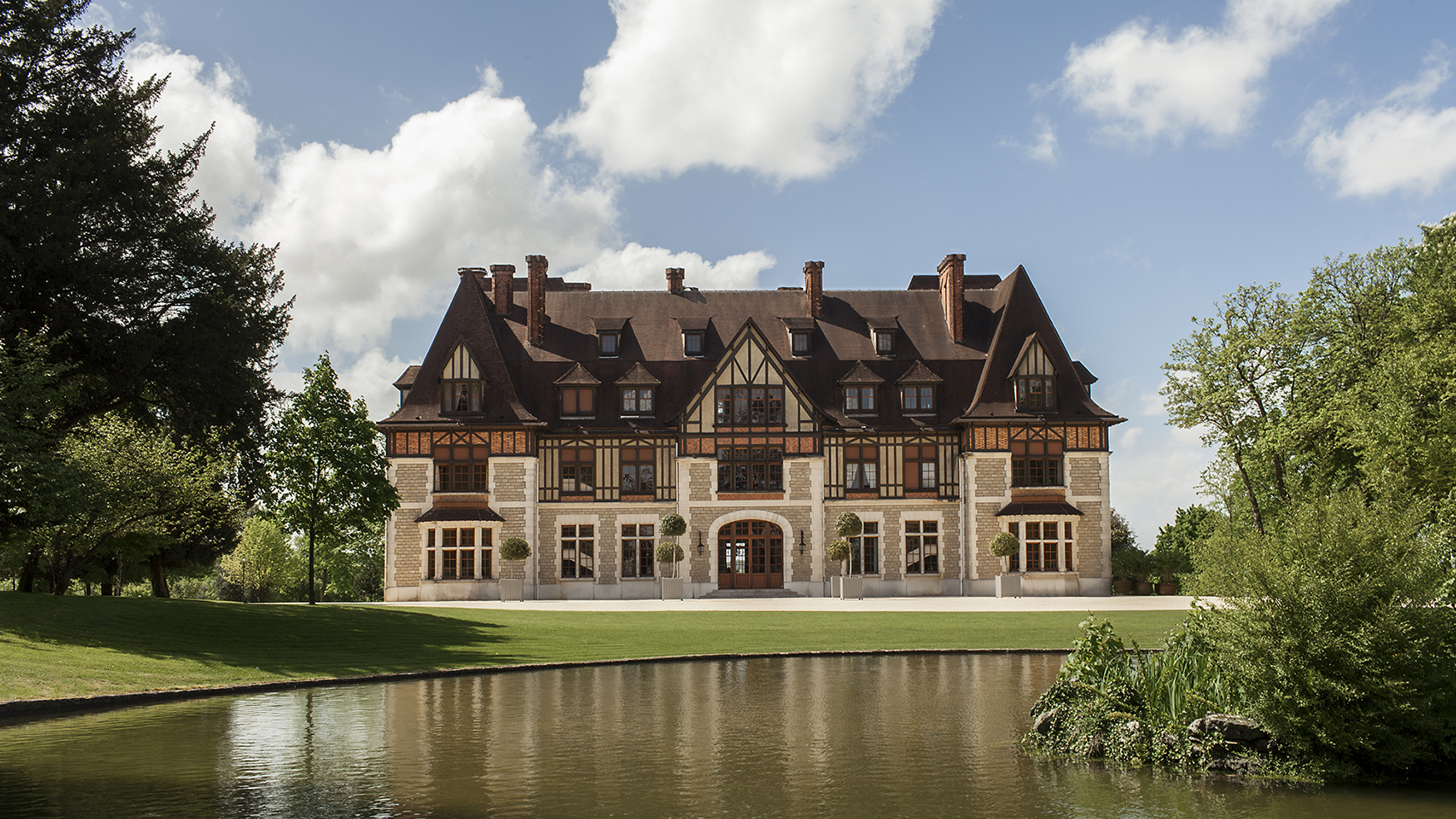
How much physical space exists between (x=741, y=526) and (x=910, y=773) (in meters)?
30.8

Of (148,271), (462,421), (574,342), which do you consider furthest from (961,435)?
(148,271)

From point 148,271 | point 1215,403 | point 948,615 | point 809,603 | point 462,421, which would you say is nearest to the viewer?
point 148,271

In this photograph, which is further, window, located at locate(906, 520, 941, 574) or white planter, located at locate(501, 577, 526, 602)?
window, located at locate(906, 520, 941, 574)

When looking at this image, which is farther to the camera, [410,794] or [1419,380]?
[1419,380]

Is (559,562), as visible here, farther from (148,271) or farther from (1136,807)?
(1136,807)

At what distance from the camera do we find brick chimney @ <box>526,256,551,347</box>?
1732 inches

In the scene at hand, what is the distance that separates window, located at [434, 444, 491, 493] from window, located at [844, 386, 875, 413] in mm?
14700

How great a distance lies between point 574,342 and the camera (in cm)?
4409

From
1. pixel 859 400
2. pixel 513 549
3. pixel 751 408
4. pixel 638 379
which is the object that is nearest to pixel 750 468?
pixel 751 408

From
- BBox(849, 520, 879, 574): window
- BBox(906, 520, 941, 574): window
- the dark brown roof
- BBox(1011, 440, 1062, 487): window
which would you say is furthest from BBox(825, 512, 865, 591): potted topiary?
BBox(1011, 440, 1062, 487): window

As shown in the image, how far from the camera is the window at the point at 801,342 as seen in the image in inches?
1740

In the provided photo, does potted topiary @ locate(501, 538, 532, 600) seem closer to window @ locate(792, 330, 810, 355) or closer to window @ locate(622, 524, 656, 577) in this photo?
window @ locate(622, 524, 656, 577)

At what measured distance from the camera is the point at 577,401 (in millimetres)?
42156

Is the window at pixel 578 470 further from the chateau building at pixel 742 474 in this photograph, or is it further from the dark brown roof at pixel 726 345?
the dark brown roof at pixel 726 345
